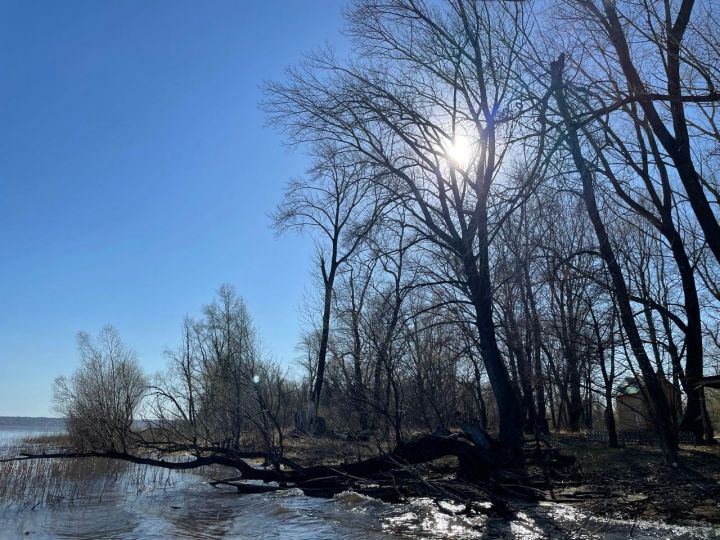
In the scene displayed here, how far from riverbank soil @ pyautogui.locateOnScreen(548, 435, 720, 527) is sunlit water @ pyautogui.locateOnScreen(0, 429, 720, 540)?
56cm

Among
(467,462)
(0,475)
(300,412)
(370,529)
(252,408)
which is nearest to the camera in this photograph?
(370,529)

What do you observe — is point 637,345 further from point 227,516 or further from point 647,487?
point 227,516

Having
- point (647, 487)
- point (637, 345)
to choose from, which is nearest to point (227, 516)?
point (647, 487)

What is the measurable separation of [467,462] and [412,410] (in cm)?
539

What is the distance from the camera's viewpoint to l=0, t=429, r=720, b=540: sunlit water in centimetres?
975

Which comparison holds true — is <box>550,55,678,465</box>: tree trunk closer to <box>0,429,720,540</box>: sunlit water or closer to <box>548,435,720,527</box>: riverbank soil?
<box>548,435,720,527</box>: riverbank soil

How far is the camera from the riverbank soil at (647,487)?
979 cm

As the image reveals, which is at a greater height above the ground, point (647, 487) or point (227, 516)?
point (647, 487)

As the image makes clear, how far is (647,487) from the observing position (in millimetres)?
11477

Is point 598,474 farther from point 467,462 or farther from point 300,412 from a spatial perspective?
point 300,412

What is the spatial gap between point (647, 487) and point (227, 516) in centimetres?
861

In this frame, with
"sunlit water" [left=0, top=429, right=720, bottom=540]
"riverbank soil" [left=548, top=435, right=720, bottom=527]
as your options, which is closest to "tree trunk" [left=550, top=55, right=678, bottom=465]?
"riverbank soil" [left=548, top=435, right=720, bottom=527]

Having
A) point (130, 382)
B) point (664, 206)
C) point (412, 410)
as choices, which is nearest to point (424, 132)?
point (664, 206)

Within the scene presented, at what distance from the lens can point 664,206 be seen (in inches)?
609
